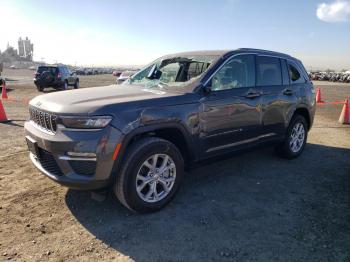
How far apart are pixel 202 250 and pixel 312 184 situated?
2.58 meters

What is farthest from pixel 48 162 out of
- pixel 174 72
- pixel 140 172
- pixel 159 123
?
pixel 174 72

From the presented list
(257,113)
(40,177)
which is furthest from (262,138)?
(40,177)

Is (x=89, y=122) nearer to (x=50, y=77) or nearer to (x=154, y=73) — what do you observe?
(x=154, y=73)

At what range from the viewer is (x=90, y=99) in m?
3.92

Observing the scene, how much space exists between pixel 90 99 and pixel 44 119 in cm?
57

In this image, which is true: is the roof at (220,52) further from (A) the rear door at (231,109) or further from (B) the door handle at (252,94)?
(B) the door handle at (252,94)

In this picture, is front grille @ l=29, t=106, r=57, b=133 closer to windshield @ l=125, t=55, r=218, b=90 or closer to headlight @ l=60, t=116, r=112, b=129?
headlight @ l=60, t=116, r=112, b=129

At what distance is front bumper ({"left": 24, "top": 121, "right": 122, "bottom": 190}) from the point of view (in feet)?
11.4

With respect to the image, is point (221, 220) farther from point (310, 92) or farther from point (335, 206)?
point (310, 92)

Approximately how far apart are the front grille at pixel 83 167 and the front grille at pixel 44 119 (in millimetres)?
474

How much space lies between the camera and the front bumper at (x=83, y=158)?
11.4 feet

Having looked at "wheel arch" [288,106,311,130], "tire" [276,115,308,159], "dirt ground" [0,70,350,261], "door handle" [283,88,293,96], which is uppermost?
"door handle" [283,88,293,96]

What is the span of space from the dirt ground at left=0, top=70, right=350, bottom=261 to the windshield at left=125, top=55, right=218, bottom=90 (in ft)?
4.89

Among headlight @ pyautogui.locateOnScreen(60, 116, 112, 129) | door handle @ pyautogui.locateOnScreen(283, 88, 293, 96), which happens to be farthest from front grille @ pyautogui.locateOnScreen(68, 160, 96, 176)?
door handle @ pyautogui.locateOnScreen(283, 88, 293, 96)
